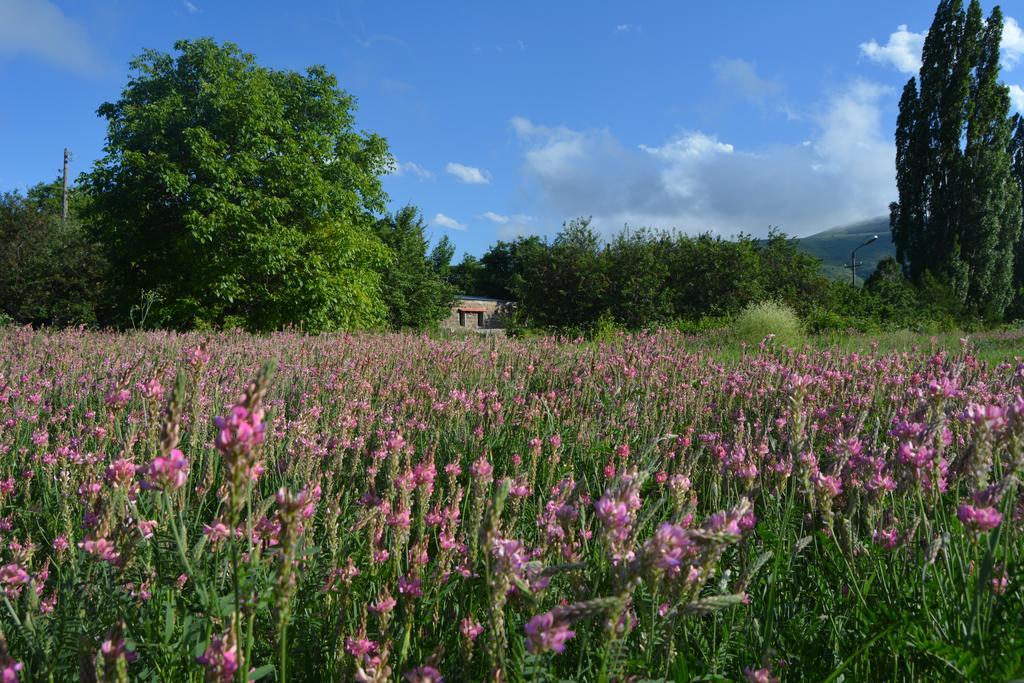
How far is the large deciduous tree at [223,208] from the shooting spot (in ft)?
56.0

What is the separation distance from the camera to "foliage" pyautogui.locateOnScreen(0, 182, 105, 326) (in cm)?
2081

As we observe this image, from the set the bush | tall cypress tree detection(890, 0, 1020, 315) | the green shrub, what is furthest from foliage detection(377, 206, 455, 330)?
tall cypress tree detection(890, 0, 1020, 315)

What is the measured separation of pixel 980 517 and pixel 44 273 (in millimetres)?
26375

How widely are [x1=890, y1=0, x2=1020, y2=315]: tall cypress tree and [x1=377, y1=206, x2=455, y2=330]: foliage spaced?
79.3ft

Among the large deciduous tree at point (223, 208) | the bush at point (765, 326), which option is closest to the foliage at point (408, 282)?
the large deciduous tree at point (223, 208)

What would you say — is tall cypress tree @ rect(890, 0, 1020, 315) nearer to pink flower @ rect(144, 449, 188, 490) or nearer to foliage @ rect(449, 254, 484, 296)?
pink flower @ rect(144, 449, 188, 490)

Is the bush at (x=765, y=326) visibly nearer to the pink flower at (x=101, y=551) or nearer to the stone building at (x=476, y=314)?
the pink flower at (x=101, y=551)

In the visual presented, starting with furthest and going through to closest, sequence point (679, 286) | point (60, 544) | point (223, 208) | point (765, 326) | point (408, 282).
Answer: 1. point (408, 282)
2. point (679, 286)
3. point (223, 208)
4. point (765, 326)
5. point (60, 544)

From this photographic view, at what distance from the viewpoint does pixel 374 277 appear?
21.6 m

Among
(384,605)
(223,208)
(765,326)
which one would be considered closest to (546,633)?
(384,605)

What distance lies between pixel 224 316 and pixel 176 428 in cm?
1834

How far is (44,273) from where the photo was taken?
21.2 metres

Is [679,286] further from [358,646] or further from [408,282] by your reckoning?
[358,646]

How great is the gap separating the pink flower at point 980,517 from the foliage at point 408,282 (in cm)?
2884
